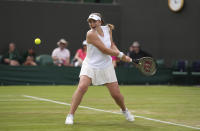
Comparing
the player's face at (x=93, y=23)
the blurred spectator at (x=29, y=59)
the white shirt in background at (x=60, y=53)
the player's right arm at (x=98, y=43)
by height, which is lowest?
the blurred spectator at (x=29, y=59)

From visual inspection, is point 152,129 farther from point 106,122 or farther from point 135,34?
point 135,34

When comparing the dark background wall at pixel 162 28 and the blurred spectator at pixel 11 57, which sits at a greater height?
the dark background wall at pixel 162 28

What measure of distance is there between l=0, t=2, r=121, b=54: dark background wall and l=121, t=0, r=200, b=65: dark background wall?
789 mm

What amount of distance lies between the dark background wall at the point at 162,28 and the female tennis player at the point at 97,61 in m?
14.0

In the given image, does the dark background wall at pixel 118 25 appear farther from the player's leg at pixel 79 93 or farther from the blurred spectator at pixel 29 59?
the player's leg at pixel 79 93

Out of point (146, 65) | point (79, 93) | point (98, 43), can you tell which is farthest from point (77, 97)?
point (146, 65)

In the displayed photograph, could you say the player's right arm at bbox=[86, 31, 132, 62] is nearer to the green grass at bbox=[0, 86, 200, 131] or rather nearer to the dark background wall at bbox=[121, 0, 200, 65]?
the green grass at bbox=[0, 86, 200, 131]

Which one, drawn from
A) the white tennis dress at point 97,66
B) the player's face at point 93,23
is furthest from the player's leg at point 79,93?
the player's face at point 93,23

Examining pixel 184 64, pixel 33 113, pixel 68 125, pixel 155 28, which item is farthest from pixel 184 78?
pixel 68 125

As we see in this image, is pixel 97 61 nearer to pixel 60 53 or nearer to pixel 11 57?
pixel 60 53

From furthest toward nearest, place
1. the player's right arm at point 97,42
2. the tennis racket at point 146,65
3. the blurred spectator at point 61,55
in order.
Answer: the blurred spectator at point 61,55, the tennis racket at point 146,65, the player's right arm at point 97,42

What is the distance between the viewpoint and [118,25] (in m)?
24.6

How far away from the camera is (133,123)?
25.4 feet

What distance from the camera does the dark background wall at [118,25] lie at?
71.8 feet
